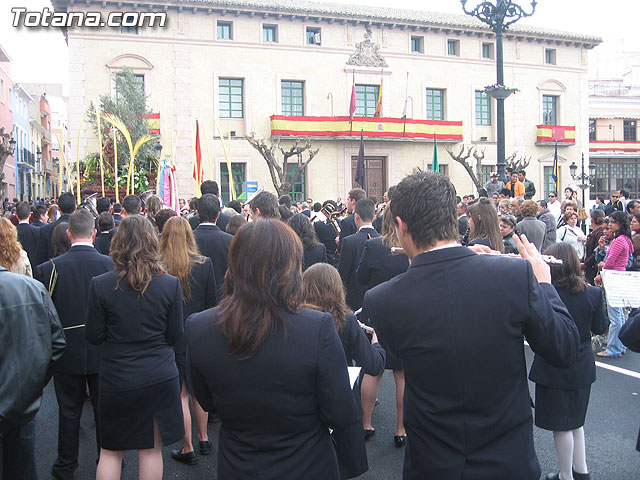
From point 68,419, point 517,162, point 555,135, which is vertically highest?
point 555,135

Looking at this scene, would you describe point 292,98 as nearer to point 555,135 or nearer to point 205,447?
point 555,135

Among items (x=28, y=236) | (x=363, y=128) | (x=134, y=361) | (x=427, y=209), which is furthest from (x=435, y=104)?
(x=427, y=209)

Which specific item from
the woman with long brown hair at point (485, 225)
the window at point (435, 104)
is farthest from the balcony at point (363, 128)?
the woman with long brown hair at point (485, 225)

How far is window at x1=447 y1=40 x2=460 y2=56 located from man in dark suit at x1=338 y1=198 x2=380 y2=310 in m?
29.9

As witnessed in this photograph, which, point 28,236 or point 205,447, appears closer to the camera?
point 205,447

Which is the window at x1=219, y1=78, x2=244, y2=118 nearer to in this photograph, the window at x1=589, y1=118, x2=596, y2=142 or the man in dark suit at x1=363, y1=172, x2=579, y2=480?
the man in dark suit at x1=363, y1=172, x2=579, y2=480

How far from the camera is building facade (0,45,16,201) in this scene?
3559cm

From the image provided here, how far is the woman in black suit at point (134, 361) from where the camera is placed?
3385 mm

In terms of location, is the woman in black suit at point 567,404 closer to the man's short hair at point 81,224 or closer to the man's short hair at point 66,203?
the man's short hair at point 81,224

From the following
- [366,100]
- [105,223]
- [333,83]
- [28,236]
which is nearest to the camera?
[105,223]

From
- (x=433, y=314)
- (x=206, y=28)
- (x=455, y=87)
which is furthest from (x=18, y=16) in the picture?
(x=455, y=87)

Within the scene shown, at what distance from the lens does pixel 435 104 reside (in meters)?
32.4

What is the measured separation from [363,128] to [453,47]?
8.34 metres

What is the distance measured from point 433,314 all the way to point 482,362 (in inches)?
9.9
